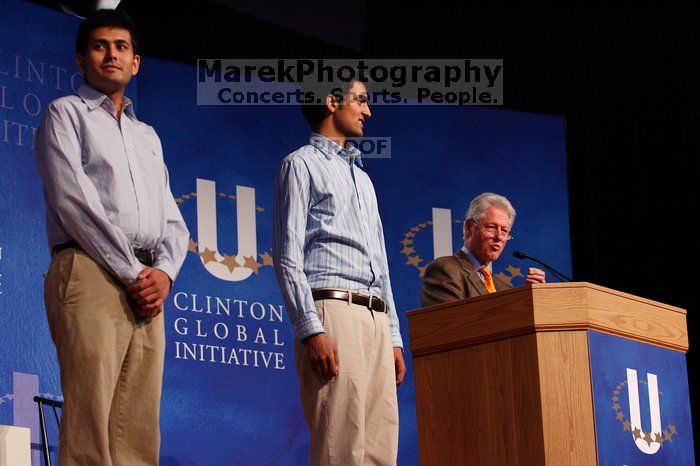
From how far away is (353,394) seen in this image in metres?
2.71

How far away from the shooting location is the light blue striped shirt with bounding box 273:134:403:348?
2.80 m

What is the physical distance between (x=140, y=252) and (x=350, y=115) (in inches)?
33.0

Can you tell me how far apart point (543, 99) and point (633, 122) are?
542 millimetres

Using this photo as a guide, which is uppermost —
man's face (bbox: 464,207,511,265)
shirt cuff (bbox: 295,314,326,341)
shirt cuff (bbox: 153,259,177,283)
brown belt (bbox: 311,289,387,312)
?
man's face (bbox: 464,207,511,265)

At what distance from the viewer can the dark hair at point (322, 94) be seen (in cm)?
311

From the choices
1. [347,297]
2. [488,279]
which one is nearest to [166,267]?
[347,297]

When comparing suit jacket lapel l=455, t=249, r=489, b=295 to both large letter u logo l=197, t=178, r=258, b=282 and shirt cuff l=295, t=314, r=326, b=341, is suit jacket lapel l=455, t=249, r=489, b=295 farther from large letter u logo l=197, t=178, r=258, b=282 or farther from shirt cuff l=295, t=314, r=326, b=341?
shirt cuff l=295, t=314, r=326, b=341

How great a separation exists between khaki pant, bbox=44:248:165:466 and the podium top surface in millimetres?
1212

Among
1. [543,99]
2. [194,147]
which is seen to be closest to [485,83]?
[543,99]

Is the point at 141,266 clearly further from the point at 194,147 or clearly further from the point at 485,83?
the point at 485,83

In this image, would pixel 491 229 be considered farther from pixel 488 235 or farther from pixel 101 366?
pixel 101 366

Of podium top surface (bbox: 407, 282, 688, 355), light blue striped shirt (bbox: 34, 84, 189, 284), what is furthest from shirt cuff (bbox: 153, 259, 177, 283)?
podium top surface (bbox: 407, 282, 688, 355)

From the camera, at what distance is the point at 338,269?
9.34 feet

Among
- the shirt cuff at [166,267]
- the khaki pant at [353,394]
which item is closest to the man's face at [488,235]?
the khaki pant at [353,394]
